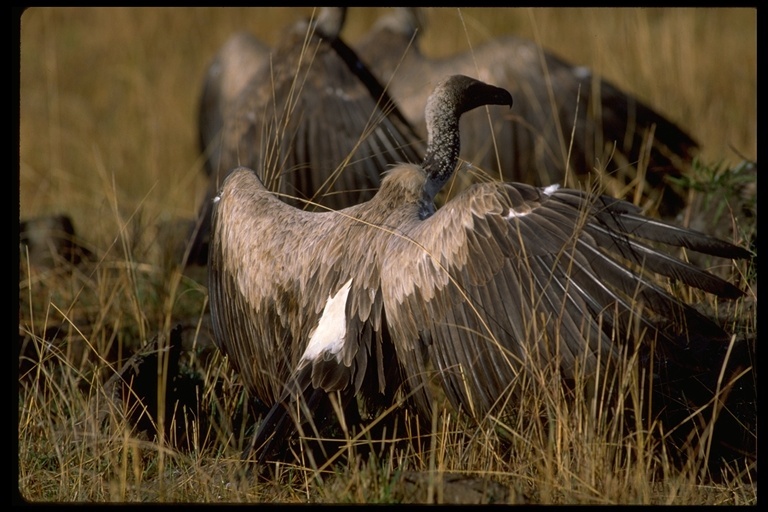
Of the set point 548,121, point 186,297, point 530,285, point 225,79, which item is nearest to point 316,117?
point 186,297

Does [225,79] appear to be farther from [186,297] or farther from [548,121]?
[186,297]

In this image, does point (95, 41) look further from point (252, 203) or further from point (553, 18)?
point (252, 203)

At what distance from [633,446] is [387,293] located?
0.93 metres

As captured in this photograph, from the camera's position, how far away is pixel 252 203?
Answer: 441cm

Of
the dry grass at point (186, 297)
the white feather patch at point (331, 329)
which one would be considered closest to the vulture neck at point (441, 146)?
the white feather patch at point (331, 329)

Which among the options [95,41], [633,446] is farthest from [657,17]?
[633,446]

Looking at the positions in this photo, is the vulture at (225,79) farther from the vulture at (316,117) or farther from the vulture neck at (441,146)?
the vulture neck at (441,146)

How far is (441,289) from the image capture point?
3.59 m

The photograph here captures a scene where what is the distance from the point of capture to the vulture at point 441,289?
3.38 m

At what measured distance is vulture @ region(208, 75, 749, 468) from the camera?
11.1 feet

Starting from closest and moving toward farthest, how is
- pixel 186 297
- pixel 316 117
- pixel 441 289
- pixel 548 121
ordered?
pixel 441 289 → pixel 186 297 → pixel 316 117 → pixel 548 121

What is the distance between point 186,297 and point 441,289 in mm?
2651

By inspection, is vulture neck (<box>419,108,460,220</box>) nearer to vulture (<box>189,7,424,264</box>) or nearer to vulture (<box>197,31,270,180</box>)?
vulture (<box>189,7,424,264</box>)
